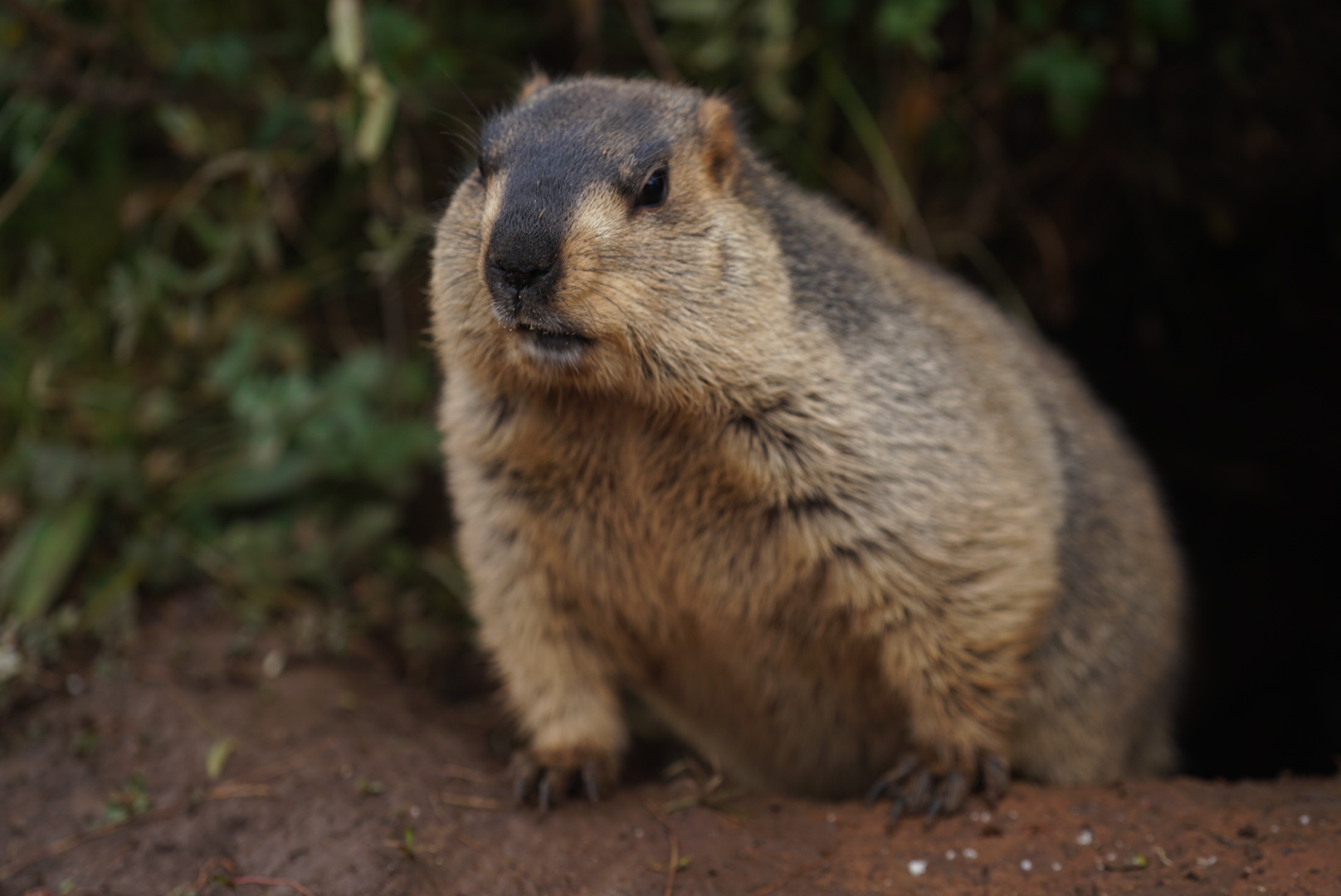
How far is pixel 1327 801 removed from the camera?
3.78 meters

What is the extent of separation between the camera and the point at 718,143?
374 cm

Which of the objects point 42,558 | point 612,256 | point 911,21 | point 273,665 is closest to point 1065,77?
point 911,21

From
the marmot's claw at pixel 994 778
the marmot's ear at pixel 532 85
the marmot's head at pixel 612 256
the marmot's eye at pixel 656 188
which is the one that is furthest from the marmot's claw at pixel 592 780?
the marmot's ear at pixel 532 85

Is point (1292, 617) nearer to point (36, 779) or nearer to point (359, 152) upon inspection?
point (359, 152)

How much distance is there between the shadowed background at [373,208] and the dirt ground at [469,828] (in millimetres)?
609

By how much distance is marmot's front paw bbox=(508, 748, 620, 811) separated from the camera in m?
4.07

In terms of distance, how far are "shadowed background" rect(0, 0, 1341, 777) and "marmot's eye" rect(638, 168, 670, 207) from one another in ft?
6.26

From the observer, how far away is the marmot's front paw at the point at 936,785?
3.95m

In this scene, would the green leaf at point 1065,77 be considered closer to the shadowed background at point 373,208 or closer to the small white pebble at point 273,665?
the shadowed background at point 373,208

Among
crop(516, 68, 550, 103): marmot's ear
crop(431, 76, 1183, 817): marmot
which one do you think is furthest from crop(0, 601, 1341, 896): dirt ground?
crop(516, 68, 550, 103): marmot's ear

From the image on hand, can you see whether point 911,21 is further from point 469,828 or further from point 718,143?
point 469,828

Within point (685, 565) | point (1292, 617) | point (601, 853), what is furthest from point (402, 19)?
point (1292, 617)

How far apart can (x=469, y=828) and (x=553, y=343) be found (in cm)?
171

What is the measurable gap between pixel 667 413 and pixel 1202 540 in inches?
239
